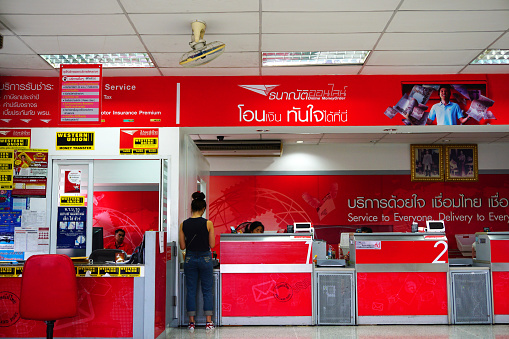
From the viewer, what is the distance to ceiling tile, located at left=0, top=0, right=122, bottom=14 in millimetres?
4406

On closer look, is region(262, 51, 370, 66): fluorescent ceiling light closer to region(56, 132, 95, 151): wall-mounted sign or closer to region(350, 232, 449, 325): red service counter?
region(350, 232, 449, 325): red service counter

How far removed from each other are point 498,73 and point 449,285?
264 cm

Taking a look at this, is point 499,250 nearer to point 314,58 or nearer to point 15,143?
point 314,58

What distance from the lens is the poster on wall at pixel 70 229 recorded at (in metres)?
6.20

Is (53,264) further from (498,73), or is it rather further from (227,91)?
(498,73)

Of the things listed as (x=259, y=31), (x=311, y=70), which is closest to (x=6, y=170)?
(x=259, y=31)

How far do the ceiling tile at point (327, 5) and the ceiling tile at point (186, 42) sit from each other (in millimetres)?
704

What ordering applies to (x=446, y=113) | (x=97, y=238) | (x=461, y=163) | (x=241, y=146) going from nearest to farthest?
(x=446, y=113), (x=97, y=238), (x=241, y=146), (x=461, y=163)

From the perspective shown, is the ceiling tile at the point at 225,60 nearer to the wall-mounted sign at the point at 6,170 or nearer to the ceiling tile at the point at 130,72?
the ceiling tile at the point at 130,72

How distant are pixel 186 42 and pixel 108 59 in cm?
116

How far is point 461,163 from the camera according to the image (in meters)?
10.4

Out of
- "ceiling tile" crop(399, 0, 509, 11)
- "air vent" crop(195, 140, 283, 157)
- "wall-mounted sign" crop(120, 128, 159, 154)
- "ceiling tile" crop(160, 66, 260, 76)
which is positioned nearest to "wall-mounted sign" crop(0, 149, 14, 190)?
"wall-mounted sign" crop(120, 128, 159, 154)

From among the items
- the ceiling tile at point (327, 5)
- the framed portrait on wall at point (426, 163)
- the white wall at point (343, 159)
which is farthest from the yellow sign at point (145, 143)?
the framed portrait on wall at point (426, 163)

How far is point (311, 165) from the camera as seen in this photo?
10.5 m
